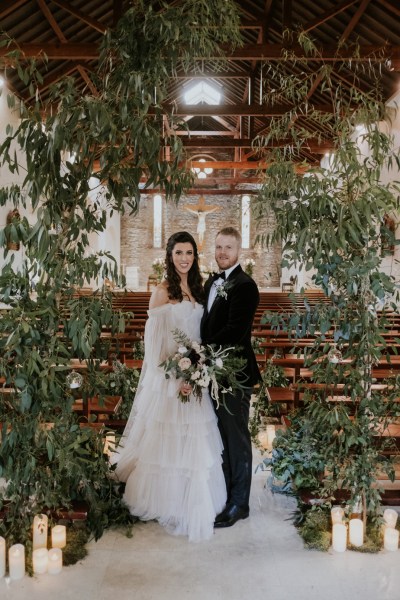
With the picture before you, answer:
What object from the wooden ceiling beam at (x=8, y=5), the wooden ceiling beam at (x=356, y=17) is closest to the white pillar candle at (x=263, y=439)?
the wooden ceiling beam at (x=356, y=17)

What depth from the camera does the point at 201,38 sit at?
2543 mm

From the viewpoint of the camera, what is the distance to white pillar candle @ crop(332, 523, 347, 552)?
2.81 m

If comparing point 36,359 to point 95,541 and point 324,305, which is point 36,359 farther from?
point 324,305

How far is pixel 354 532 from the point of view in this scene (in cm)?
286

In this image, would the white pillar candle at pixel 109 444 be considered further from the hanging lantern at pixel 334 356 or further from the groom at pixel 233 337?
the hanging lantern at pixel 334 356

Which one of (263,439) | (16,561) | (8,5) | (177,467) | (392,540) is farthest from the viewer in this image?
(8,5)

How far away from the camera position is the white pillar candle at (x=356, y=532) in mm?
2855

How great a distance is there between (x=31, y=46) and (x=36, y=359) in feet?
24.0

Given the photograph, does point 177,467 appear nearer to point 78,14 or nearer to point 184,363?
point 184,363

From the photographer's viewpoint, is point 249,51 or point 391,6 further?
point 249,51

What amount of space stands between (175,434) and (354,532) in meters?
1.12

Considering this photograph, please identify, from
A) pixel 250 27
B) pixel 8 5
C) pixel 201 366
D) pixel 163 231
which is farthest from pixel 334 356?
pixel 163 231

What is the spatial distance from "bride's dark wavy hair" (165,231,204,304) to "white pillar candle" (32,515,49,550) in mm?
1408

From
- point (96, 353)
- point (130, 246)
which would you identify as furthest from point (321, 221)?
point (130, 246)
